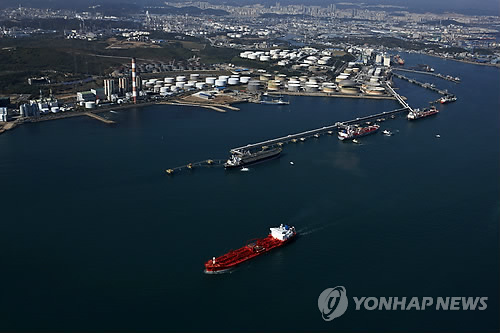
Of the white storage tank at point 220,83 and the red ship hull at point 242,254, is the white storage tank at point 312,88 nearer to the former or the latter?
the white storage tank at point 220,83

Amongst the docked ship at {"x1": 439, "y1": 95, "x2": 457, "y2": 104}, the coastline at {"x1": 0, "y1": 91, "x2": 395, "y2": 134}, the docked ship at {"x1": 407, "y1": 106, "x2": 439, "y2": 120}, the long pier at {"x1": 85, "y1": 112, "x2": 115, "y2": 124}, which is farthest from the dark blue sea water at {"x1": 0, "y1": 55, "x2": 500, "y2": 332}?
the docked ship at {"x1": 439, "y1": 95, "x2": 457, "y2": 104}

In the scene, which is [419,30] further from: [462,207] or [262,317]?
[262,317]

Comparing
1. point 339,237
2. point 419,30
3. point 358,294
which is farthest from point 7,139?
point 419,30

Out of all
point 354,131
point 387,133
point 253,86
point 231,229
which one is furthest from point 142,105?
point 231,229

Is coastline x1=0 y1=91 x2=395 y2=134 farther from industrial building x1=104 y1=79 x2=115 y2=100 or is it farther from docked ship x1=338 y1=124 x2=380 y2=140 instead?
docked ship x1=338 y1=124 x2=380 y2=140

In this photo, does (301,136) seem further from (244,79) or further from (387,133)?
(244,79)

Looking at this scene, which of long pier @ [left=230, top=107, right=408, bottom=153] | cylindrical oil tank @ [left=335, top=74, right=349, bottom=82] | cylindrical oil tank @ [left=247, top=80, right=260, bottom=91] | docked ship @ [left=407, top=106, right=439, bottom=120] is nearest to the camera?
long pier @ [left=230, top=107, right=408, bottom=153]

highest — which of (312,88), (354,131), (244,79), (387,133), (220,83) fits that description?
(244,79)
